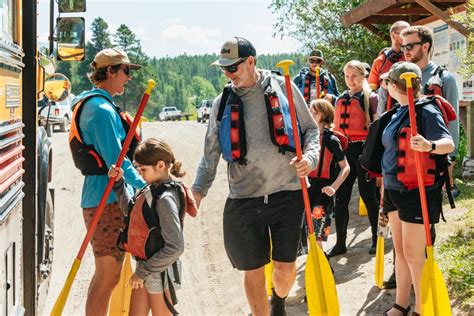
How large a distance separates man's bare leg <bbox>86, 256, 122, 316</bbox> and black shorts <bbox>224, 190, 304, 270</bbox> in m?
0.86

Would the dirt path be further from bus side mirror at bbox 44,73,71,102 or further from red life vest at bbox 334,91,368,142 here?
bus side mirror at bbox 44,73,71,102

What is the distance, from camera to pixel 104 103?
4.62 meters

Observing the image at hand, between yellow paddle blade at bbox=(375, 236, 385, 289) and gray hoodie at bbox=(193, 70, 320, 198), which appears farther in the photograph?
yellow paddle blade at bbox=(375, 236, 385, 289)

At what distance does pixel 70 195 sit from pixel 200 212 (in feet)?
9.67

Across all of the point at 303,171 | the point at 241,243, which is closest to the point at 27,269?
the point at 241,243

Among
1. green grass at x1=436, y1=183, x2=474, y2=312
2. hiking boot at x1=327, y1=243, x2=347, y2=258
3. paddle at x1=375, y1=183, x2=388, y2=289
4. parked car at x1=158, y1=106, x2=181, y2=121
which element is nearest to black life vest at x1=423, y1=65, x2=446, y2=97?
paddle at x1=375, y1=183, x2=388, y2=289

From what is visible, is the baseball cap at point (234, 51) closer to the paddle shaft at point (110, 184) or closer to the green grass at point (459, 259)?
the paddle shaft at point (110, 184)

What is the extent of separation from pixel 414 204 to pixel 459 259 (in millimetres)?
1644

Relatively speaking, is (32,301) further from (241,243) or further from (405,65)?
(405,65)

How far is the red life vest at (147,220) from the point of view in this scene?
4.29 metres

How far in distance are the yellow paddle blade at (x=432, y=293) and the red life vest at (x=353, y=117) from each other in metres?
2.69

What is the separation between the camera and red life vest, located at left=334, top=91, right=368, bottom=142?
24.0 feet

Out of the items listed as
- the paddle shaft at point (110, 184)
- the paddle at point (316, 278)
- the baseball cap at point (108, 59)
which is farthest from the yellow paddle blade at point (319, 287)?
the baseball cap at point (108, 59)

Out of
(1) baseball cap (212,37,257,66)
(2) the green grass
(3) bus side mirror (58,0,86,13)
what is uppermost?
(3) bus side mirror (58,0,86,13)
